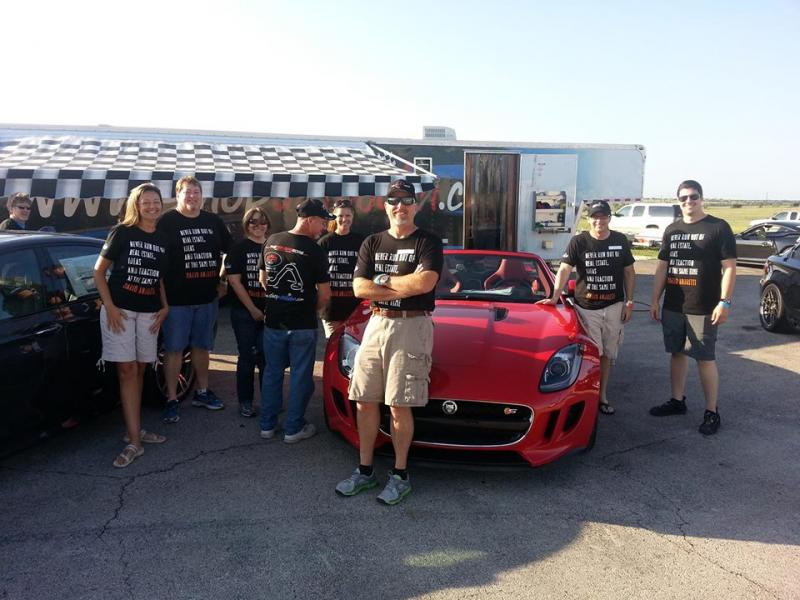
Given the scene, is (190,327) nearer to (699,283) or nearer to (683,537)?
(683,537)

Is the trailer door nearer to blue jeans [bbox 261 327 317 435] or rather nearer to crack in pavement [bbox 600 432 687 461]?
crack in pavement [bbox 600 432 687 461]

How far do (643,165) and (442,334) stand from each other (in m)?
10.4

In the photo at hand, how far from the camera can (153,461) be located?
12.3 ft

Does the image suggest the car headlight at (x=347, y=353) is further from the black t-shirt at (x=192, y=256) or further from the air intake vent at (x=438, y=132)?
the air intake vent at (x=438, y=132)

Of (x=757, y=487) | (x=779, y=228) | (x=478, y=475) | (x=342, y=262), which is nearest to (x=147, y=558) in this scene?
(x=478, y=475)

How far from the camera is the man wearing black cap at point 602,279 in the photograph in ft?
15.1

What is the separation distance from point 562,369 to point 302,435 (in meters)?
1.82

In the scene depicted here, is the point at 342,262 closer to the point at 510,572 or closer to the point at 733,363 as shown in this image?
the point at 510,572

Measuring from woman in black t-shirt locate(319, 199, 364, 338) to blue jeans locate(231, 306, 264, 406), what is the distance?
1.79ft

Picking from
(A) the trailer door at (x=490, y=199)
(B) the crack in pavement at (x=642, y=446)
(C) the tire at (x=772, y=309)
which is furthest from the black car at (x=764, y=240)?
(B) the crack in pavement at (x=642, y=446)

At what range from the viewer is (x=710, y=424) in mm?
4297

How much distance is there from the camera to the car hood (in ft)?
11.0

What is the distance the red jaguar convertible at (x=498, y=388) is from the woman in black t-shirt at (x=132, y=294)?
1196 millimetres

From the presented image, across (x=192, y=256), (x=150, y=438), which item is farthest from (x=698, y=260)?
(x=150, y=438)
